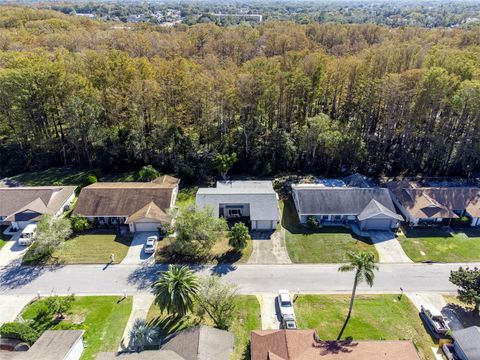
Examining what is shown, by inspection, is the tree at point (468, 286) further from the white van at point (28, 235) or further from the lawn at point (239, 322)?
the white van at point (28, 235)

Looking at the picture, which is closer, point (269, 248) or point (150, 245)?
point (150, 245)

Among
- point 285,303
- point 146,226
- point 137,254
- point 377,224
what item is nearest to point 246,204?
point 146,226

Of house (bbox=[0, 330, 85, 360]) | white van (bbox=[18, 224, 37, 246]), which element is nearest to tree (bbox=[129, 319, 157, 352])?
house (bbox=[0, 330, 85, 360])

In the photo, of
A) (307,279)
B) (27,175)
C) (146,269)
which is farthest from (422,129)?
(27,175)

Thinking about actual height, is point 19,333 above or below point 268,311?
above

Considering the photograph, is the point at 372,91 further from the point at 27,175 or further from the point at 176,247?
the point at 27,175

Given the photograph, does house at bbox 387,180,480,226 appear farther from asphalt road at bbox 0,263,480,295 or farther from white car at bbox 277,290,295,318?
white car at bbox 277,290,295,318

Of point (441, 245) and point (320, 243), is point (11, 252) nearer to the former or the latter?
point (320, 243)
